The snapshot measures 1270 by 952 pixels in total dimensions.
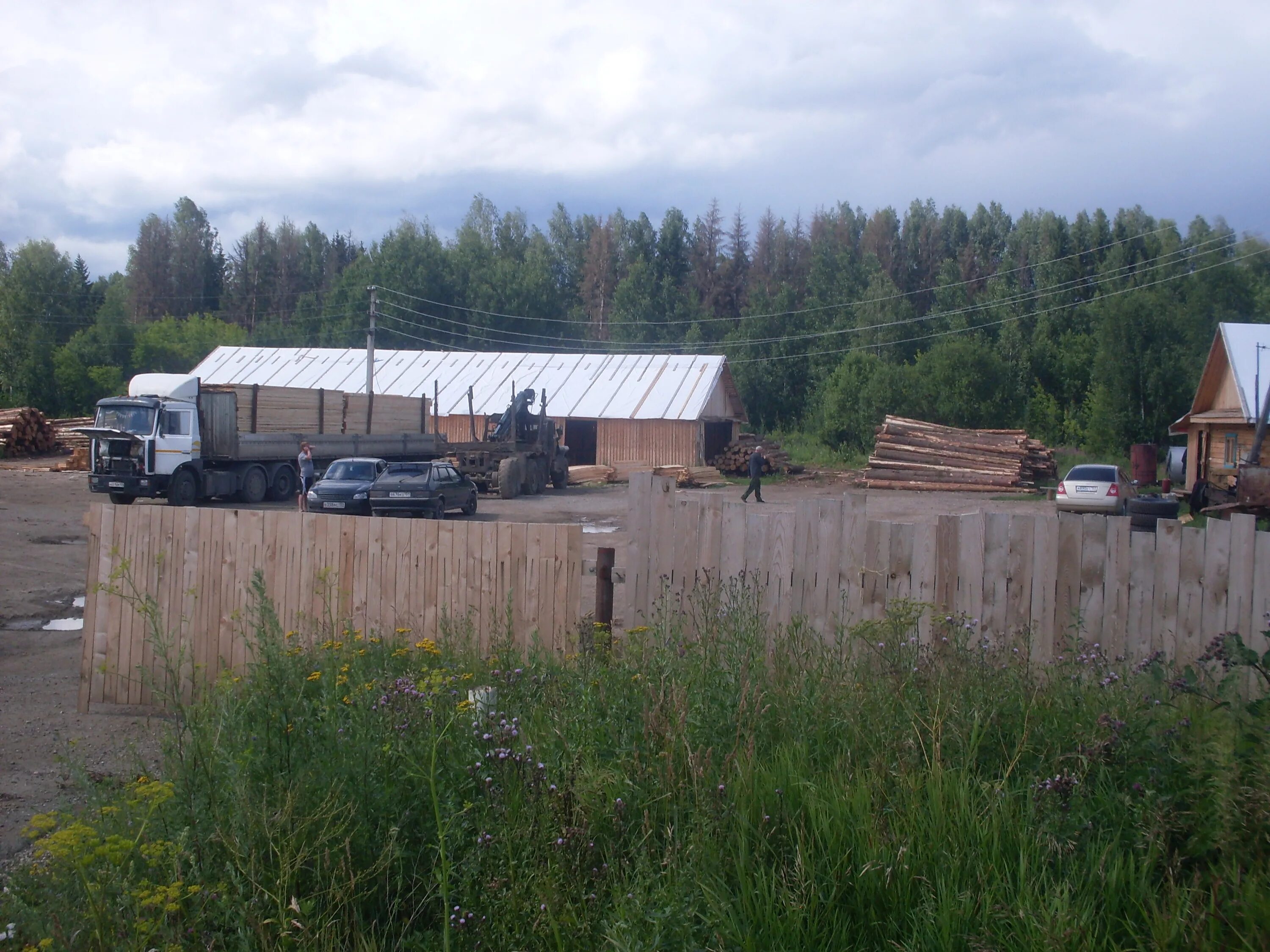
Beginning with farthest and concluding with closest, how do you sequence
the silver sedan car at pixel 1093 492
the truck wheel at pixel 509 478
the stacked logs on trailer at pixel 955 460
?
the stacked logs on trailer at pixel 955 460 → the truck wheel at pixel 509 478 → the silver sedan car at pixel 1093 492

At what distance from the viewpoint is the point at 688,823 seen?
11.7ft

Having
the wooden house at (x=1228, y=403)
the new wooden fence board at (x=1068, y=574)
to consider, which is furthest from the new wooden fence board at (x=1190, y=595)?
the wooden house at (x=1228, y=403)

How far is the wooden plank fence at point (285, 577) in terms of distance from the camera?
734 cm

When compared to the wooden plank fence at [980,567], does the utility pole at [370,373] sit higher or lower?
higher

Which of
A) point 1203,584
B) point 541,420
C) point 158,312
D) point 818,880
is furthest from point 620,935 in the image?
point 158,312

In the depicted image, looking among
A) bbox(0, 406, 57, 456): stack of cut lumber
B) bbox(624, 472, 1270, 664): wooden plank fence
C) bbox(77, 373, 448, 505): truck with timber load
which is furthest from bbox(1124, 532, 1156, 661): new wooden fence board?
bbox(0, 406, 57, 456): stack of cut lumber

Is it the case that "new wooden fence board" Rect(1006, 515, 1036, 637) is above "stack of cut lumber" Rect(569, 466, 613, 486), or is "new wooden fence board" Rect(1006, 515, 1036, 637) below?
above

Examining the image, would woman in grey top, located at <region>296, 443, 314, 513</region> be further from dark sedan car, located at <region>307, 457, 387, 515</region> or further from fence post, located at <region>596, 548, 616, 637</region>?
fence post, located at <region>596, 548, 616, 637</region>

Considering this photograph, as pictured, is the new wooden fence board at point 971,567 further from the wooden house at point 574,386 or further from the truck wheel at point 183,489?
the wooden house at point 574,386

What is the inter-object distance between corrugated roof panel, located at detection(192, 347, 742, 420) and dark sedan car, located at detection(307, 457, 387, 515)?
17577 mm

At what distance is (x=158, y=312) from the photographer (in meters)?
88.2

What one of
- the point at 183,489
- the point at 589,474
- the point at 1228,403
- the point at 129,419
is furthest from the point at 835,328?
the point at 129,419

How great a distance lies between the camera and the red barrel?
36344 mm

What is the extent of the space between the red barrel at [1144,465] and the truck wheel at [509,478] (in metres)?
22.5
